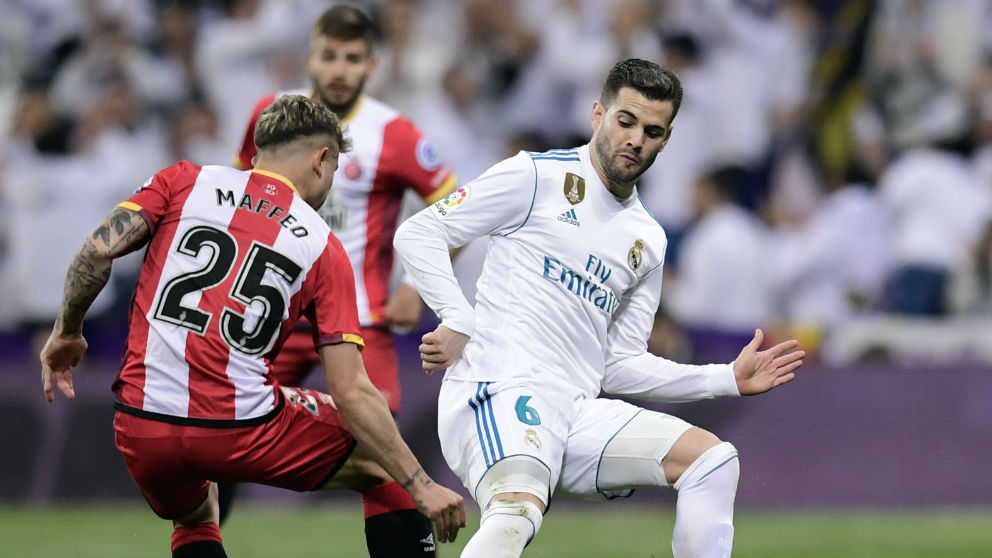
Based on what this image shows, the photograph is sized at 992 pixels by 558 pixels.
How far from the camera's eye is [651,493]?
10867mm

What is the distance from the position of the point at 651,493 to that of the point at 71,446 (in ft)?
13.8

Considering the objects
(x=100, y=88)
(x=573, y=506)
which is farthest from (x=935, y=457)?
(x=100, y=88)

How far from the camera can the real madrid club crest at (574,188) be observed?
577cm

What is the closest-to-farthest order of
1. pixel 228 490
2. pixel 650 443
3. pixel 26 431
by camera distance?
pixel 650 443
pixel 228 490
pixel 26 431

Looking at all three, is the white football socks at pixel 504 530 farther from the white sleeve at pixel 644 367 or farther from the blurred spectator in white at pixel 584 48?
the blurred spectator in white at pixel 584 48

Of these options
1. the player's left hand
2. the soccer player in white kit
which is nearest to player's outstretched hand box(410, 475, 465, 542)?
the soccer player in white kit

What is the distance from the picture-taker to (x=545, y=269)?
5.72 m

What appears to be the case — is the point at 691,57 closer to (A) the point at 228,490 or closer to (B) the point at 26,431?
(B) the point at 26,431

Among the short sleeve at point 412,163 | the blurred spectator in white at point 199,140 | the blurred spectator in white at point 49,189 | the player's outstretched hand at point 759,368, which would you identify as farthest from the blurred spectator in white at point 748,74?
the player's outstretched hand at point 759,368

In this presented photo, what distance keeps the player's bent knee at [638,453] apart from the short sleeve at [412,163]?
215 cm

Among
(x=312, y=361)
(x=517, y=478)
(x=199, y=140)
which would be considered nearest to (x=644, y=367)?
(x=517, y=478)

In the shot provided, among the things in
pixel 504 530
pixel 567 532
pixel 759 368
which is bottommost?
pixel 567 532

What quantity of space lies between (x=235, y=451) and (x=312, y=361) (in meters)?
1.67

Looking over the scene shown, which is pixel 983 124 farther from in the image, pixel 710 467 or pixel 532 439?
pixel 532 439
